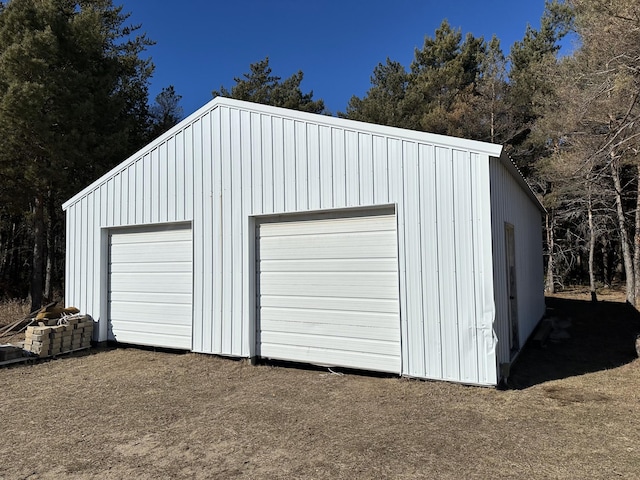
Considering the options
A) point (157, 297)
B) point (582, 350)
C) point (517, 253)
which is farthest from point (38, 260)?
point (582, 350)

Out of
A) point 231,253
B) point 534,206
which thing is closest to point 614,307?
point 534,206

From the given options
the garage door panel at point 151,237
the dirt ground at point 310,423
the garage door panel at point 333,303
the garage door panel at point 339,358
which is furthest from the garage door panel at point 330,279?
the garage door panel at point 151,237

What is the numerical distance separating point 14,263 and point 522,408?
2412 cm

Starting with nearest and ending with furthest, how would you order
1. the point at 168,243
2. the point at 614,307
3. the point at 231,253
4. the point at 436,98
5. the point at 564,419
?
the point at 564,419
the point at 231,253
the point at 168,243
the point at 614,307
the point at 436,98

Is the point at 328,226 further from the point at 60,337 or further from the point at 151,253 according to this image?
the point at 60,337

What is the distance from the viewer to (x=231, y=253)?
21.9 ft

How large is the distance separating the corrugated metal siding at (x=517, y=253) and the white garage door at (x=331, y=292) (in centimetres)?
123

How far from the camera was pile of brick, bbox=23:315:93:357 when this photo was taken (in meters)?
7.11

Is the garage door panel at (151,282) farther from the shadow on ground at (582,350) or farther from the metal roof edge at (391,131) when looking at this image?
the shadow on ground at (582,350)

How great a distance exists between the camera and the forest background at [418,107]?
919 centimetres

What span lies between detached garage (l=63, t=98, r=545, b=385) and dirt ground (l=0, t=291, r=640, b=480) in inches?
20.8

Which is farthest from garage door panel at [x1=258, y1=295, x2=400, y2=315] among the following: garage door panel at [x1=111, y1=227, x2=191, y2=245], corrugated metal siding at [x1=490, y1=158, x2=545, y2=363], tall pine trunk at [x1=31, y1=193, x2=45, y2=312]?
tall pine trunk at [x1=31, y1=193, x2=45, y2=312]

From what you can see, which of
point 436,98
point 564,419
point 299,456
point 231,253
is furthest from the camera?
point 436,98

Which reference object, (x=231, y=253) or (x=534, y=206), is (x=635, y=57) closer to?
(x=534, y=206)
